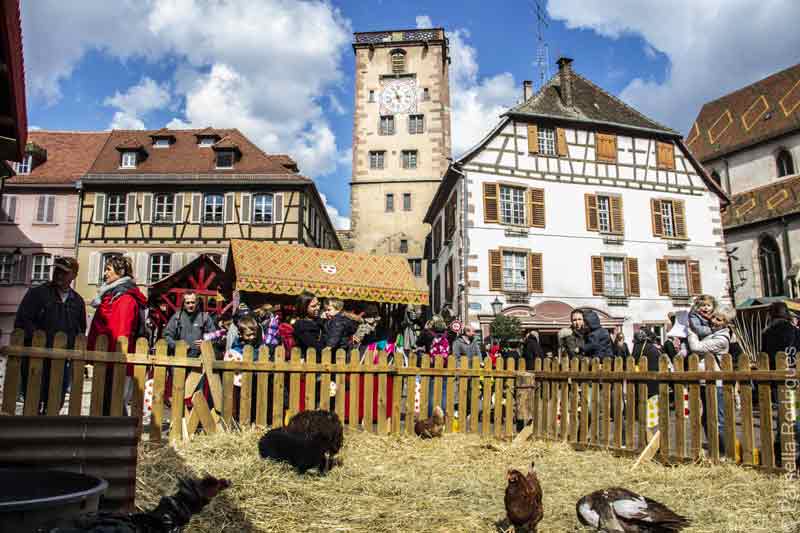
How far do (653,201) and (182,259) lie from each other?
20.2m

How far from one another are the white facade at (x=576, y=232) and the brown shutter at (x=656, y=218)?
0.56ft

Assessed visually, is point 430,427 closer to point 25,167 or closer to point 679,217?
point 679,217

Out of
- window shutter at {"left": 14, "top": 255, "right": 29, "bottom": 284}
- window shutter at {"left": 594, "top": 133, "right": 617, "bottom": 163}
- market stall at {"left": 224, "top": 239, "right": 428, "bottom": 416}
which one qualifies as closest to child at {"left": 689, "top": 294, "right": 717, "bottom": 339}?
market stall at {"left": 224, "top": 239, "right": 428, "bottom": 416}

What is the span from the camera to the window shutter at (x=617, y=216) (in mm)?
25188

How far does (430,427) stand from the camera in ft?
25.1

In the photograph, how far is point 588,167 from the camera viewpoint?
25.3 m

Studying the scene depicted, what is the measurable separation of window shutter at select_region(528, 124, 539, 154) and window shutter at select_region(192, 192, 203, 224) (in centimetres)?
1468

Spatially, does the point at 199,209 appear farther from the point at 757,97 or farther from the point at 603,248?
the point at 757,97

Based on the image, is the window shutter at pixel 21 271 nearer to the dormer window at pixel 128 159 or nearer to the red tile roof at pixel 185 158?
the red tile roof at pixel 185 158

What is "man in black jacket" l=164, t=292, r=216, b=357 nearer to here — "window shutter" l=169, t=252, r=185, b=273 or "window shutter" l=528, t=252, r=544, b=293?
"window shutter" l=528, t=252, r=544, b=293

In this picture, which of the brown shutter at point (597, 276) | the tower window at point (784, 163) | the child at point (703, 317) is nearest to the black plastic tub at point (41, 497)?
the child at point (703, 317)

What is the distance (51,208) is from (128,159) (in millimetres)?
4045

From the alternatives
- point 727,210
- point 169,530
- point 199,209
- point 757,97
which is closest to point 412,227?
point 199,209

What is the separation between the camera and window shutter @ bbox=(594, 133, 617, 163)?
25531mm
